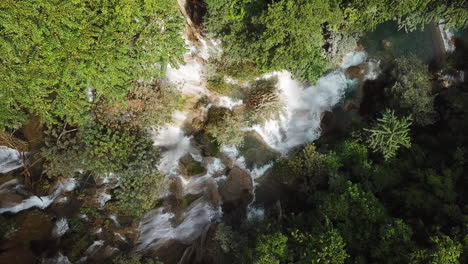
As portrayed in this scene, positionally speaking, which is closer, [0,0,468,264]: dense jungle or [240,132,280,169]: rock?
[0,0,468,264]: dense jungle

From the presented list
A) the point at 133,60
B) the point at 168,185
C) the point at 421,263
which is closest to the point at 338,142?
the point at 421,263

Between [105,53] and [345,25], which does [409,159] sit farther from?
[105,53]

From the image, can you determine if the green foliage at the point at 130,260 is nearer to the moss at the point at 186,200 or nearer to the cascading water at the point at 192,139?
the cascading water at the point at 192,139

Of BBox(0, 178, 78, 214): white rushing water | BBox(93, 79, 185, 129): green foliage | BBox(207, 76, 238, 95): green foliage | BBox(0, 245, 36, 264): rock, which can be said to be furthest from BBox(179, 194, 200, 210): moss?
BBox(0, 245, 36, 264): rock

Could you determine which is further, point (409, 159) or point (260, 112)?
point (260, 112)

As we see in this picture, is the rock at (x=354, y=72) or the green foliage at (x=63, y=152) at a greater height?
the rock at (x=354, y=72)

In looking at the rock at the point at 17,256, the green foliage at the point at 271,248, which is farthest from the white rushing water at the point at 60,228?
the green foliage at the point at 271,248

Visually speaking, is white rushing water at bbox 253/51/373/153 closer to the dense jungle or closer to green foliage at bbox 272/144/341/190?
the dense jungle
